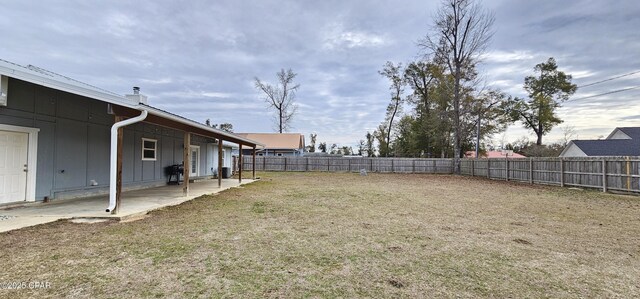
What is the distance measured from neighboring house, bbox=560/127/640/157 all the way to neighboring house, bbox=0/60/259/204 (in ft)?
87.5

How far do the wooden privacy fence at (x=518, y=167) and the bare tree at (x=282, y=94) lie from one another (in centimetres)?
958

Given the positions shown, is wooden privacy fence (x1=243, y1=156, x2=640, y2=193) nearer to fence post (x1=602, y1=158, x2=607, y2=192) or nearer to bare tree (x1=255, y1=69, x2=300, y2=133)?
fence post (x1=602, y1=158, x2=607, y2=192)

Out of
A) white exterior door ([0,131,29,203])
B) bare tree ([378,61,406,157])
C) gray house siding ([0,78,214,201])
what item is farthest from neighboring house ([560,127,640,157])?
white exterior door ([0,131,29,203])

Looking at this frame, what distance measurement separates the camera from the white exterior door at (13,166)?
6008 mm

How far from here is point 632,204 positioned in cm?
790

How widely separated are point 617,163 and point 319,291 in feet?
41.6

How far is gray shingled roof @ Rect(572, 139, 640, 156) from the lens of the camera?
66.4 feet

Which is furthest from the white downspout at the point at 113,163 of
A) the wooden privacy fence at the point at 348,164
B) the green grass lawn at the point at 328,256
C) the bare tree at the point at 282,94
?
the bare tree at the point at 282,94

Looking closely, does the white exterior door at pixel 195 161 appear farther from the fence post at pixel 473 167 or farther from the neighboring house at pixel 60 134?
the fence post at pixel 473 167

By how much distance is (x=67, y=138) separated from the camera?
7.09 meters

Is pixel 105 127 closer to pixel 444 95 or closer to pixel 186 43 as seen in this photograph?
pixel 186 43

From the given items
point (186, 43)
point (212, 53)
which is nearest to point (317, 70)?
point (212, 53)

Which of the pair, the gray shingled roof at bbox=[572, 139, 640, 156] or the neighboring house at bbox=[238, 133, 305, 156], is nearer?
the gray shingled roof at bbox=[572, 139, 640, 156]

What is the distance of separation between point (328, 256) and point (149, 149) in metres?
8.95
